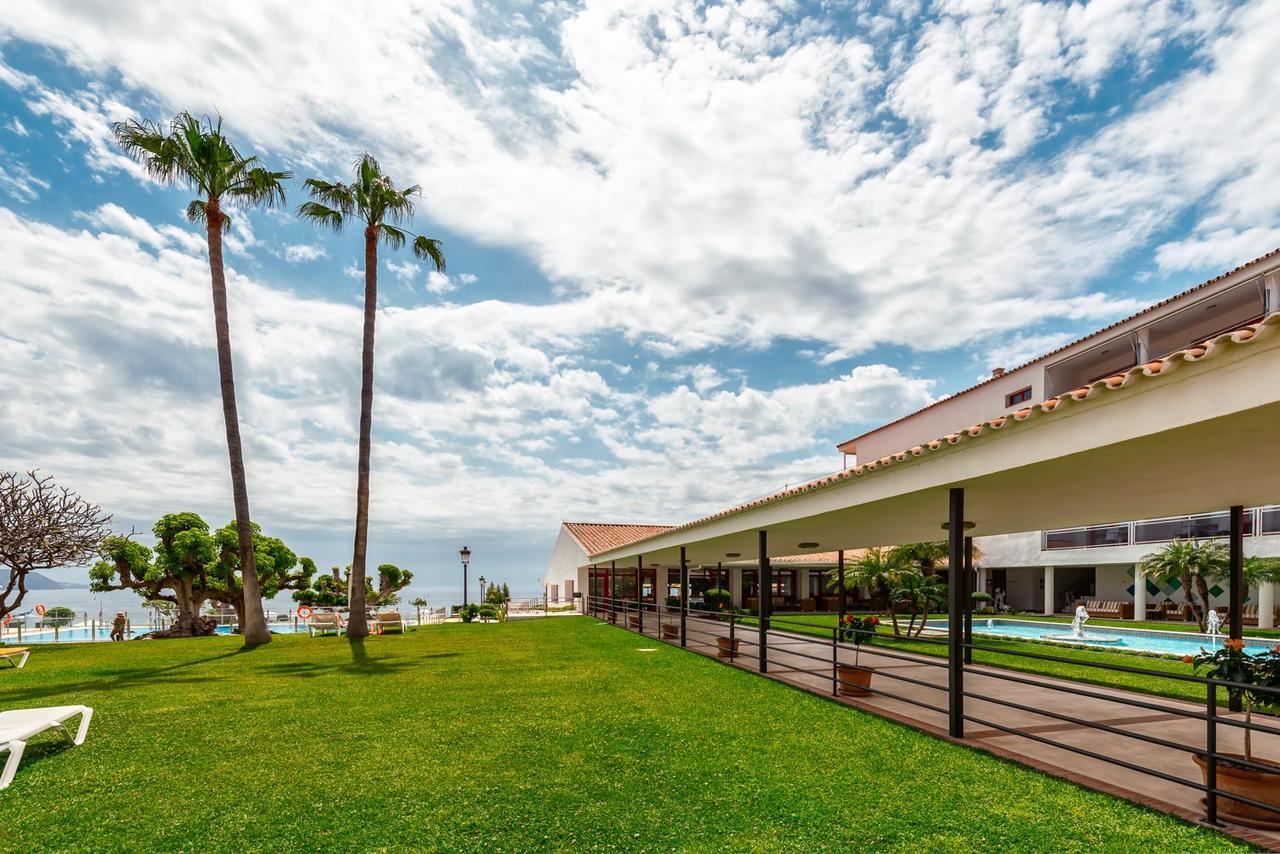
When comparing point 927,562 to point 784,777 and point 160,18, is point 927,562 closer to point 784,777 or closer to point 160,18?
point 784,777

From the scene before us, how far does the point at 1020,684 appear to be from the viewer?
1091 centimetres

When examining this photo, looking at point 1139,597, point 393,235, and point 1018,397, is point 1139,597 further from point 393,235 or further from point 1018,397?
point 393,235

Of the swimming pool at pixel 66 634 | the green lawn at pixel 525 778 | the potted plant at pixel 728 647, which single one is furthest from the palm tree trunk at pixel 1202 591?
the swimming pool at pixel 66 634

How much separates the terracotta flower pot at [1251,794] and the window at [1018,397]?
2471 centimetres

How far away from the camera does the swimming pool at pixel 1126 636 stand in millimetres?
17203

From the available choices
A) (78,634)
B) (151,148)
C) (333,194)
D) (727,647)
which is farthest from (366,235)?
(78,634)

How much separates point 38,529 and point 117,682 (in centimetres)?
1003

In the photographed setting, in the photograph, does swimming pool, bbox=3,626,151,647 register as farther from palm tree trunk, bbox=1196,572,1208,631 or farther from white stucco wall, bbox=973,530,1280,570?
palm tree trunk, bbox=1196,572,1208,631

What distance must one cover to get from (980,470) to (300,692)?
991cm

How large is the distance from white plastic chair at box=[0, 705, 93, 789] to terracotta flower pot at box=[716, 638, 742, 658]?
9662 mm

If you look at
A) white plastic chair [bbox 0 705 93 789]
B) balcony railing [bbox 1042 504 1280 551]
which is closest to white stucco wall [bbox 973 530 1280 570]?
balcony railing [bbox 1042 504 1280 551]

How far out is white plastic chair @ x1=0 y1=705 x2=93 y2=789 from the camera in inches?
219

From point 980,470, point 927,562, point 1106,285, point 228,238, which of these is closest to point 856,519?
point 980,470

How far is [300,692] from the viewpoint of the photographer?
33.9ft
